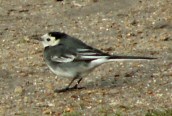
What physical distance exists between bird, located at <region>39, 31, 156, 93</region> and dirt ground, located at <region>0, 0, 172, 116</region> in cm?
22

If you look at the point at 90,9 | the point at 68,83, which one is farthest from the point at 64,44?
the point at 90,9

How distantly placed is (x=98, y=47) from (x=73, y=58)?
5.99 feet

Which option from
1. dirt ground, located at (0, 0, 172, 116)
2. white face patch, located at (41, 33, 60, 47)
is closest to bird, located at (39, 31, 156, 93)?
white face patch, located at (41, 33, 60, 47)

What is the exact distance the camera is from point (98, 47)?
1024 cm

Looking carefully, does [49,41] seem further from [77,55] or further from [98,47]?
[98,47]

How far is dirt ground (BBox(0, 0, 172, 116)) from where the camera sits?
8.02 meters

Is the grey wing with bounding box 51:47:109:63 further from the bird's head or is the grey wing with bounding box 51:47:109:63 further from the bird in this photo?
the bird's head

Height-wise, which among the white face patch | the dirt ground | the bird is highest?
the white face patch

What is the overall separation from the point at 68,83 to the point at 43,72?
491 millimetres

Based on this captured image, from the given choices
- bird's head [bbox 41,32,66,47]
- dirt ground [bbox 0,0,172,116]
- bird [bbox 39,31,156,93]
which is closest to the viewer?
dirt ground [bbox 0,0,172,116]

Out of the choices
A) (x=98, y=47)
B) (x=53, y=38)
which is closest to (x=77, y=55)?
(x=53, y=38)

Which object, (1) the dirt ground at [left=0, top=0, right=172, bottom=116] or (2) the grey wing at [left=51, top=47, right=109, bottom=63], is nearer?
(1) the dirt ground at [left=0, top=0, right=172, bottom=116]

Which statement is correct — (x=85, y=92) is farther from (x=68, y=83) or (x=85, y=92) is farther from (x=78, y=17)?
(x=78, y=17)

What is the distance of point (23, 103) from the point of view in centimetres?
817
